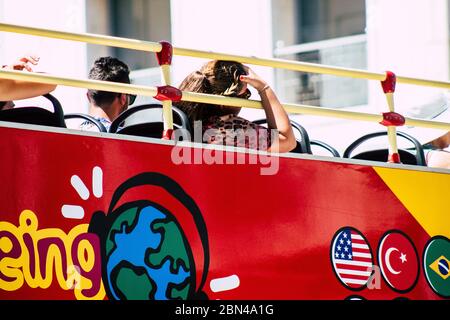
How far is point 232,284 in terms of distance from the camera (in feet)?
18.7

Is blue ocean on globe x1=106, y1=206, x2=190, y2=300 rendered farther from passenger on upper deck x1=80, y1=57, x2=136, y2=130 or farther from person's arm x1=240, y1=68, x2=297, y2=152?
passenger on upper deck x1=80, y1=57, x2=136, y2=130

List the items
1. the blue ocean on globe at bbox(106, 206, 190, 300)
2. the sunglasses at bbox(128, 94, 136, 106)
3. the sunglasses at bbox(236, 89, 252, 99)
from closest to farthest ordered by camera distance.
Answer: the blue ocean on globe at bbox(106, 206, 190, 300) < the sunglasses at bbox(236, 89, 252, 99) < the sunglasses at bbox(128, 94, 136, 106)

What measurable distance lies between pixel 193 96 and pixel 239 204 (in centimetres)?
59

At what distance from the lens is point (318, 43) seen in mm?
13727

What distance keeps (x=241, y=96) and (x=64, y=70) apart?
850 cm

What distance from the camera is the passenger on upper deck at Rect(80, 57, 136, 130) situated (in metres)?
6.68

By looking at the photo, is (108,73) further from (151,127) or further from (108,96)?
(151,127)

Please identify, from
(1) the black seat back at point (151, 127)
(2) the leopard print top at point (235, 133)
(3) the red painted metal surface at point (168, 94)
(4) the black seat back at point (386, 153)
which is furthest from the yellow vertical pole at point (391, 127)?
(3) the red painted metal surface at point (168, 94)

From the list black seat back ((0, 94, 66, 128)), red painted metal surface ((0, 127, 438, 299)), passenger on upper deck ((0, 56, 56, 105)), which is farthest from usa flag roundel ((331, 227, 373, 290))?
passenger on upper deck ((0, 56, 56, 105))

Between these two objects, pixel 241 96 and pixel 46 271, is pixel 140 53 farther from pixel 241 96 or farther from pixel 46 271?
pixel 46 271

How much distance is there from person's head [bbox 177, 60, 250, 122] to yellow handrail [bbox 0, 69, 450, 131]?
0.40ft

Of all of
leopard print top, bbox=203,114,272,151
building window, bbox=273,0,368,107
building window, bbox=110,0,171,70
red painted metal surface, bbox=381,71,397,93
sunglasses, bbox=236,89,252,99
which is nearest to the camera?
leopard print top, bbox=203,114,272,151

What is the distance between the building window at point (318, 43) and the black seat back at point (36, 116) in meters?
8.25
